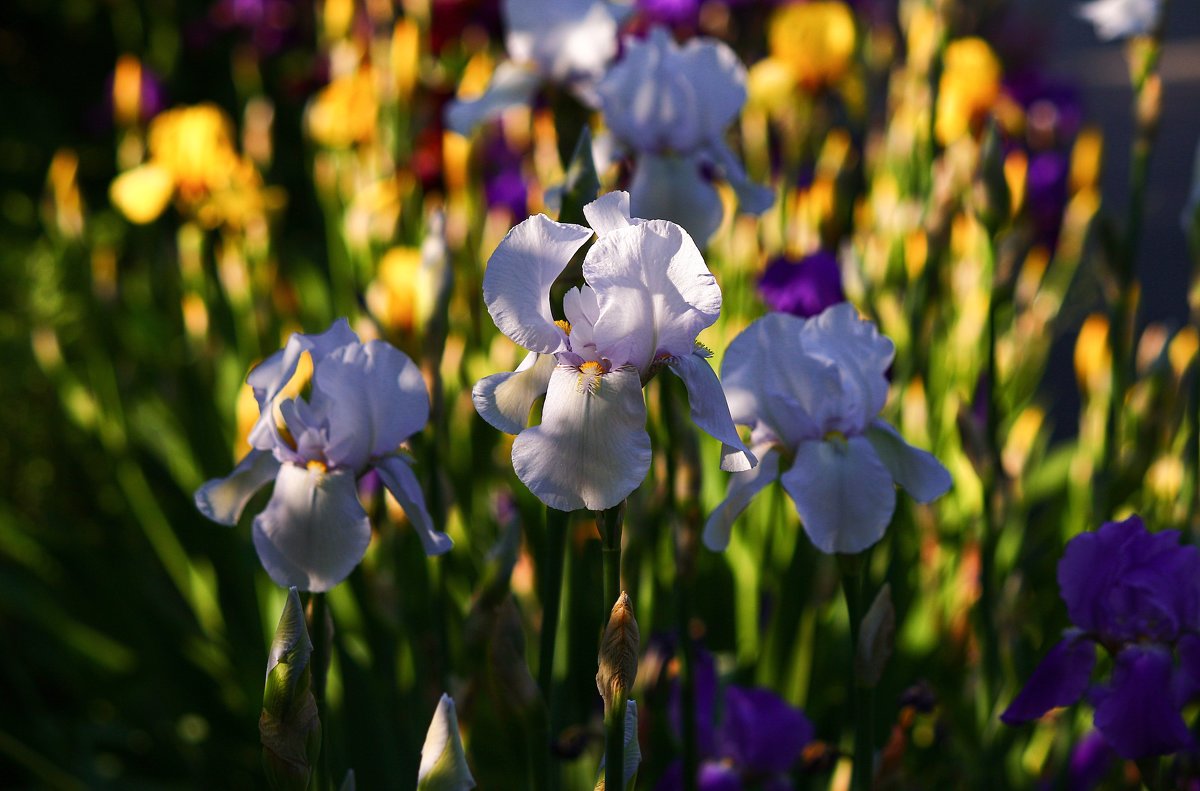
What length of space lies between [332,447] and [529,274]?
24cm

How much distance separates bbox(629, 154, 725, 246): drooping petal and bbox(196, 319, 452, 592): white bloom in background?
0.51 meters

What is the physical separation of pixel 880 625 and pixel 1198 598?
0.89 ft

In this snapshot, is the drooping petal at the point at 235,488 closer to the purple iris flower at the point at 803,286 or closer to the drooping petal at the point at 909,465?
the drooping petal at the point at 909,465

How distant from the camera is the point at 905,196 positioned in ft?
7.54

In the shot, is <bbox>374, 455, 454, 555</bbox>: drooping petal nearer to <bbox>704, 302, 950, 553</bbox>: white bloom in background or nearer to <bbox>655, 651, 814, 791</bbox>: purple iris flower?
<bbox>704, 302, 950, 553</bbox>: white bloom in background

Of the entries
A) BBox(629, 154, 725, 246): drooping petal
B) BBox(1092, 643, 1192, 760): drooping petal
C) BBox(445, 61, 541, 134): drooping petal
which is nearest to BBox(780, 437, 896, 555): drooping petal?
BBox(1092, 643, 1192, 760): drooping petal

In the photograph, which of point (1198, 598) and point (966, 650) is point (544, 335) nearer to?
point (1198, 598)

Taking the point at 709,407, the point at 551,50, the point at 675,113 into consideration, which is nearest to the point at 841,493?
the point at 709,407

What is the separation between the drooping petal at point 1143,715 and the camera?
0.85 m

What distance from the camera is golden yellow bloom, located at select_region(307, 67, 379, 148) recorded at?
2314mm

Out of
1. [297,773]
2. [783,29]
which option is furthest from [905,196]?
[297,773]

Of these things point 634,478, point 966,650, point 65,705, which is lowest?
point 65,705

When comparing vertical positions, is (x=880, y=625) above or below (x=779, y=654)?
above

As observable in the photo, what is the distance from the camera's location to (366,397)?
32.8 inches
